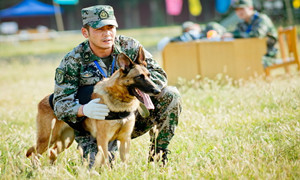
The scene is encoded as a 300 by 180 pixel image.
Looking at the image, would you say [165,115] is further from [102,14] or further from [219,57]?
[219,57]

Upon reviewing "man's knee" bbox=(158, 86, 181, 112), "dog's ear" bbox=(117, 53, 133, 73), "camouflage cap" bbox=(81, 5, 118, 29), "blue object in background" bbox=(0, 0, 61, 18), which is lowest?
"man's knee" bbox=(158, 86, 181, 112)

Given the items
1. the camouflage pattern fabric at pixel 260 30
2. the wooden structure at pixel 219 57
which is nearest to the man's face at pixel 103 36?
the wooden structure at pixel 219 57

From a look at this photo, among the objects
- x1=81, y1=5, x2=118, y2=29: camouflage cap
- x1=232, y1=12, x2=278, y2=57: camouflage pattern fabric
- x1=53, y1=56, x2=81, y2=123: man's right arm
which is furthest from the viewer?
x1=232, y1=12, x2=278, y2=57: camouflage pattern fabric

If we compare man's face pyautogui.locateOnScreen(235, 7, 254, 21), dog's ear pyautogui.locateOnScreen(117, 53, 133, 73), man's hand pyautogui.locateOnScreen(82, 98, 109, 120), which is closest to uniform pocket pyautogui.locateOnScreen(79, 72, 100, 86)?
man's hand pyautogui.locateOnScreen(82, 98, 109, 120)

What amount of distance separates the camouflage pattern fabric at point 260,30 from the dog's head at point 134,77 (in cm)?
494

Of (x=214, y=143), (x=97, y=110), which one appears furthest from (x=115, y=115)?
A: (x=214, y=143)

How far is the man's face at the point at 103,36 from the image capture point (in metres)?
3.54

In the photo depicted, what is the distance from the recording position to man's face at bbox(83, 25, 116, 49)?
3.54 metres

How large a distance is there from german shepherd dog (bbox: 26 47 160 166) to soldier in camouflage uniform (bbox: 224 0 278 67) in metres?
4.73

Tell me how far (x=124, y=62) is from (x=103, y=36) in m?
0.55

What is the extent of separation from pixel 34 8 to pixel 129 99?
32400 mm

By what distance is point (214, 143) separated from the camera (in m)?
3.97

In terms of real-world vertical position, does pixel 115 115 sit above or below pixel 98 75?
below

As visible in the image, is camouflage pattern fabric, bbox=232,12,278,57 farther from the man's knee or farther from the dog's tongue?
the dog's tongue
